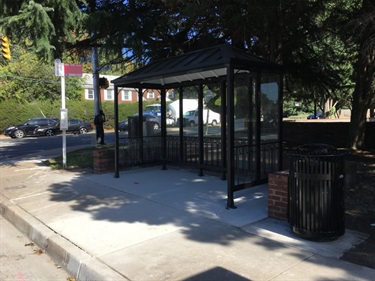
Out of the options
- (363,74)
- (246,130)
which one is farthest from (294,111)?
(246,130)

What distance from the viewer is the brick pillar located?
5324mm

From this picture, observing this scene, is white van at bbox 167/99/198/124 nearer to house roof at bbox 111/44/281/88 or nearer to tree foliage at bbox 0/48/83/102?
house roof at bbox 111/44/281/88

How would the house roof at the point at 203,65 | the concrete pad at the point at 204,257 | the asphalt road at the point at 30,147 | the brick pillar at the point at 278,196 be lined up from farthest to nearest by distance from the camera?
1. the asphalt road at the point at 30,147
2. the house roof at the point at 203,65
3. the brick pillar at the point at 278,196
4. the concrete pad at the point at 204,257

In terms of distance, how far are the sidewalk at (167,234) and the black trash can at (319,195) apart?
0.19m

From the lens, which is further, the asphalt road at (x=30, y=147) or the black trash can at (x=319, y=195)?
the asphalt road at (x=30, y=147)

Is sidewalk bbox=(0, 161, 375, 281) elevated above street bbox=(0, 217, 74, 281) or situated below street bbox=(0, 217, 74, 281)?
above

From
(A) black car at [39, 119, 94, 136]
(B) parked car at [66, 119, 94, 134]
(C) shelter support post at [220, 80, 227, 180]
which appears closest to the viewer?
(C) shelter support post at [220, 80, 227, 180]

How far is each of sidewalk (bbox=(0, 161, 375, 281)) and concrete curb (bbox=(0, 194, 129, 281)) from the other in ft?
0.04

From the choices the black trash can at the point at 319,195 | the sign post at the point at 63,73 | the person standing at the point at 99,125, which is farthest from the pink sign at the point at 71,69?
the black trash can at the point at 319,195

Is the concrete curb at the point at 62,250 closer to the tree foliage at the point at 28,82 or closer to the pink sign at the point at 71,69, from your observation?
the pink sign at the point at 71,69

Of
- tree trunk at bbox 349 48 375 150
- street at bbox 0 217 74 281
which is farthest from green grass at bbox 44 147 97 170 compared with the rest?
tree trunk at bbox 349 48 375 150

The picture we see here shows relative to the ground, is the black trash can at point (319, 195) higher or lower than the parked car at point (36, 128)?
lower

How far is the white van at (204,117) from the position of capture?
881 centimetres

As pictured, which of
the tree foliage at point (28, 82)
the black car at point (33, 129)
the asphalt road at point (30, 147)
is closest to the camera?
the asphalt road at point (30, 147)
